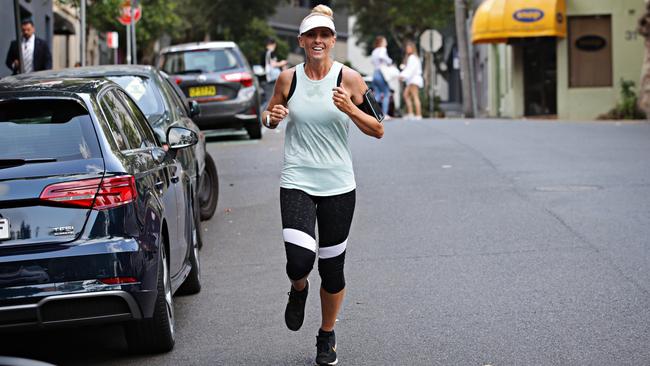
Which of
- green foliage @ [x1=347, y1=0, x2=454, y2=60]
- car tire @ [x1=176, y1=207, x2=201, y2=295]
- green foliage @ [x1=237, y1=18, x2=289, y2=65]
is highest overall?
green foliage @ [x1=347, y1=0, x2=454, y2=60]

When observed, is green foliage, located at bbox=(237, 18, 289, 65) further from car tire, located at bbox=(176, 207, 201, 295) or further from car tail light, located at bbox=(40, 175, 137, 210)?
car tail light, located at bbox=(40, 175, 137, 210)

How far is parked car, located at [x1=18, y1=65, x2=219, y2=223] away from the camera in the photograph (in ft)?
35.1

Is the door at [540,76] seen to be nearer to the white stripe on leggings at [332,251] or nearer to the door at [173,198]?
the door at [173,198]

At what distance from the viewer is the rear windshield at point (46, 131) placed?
618cm

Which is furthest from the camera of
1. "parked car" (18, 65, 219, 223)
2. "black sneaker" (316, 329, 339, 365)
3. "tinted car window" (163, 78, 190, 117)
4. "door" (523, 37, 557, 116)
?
"door" (523, 37, 557, 116)

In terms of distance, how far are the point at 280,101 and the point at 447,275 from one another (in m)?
2.89

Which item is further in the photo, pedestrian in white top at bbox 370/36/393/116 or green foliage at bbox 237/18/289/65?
green foliage at bbox 237/18/289/65

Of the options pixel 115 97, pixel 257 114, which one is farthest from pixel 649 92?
pixel 115 97

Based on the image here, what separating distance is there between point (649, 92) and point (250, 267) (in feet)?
74.1

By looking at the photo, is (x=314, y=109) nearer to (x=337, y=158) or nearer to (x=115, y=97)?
(x=337, y=158)

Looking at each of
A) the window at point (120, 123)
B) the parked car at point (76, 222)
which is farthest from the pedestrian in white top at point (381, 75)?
the parked car at point (76, 222)

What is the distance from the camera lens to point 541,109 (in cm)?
3909

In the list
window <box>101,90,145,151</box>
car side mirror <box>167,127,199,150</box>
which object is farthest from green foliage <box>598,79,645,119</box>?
window <box>101,90,145,151</box>

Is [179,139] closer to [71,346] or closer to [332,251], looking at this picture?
[71,346]
